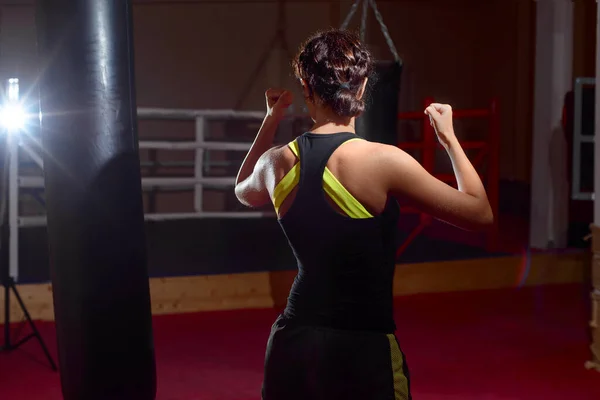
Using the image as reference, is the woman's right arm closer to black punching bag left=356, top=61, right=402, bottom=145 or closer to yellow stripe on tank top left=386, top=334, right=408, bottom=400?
yellow stripe on tank top left=386, top=334, right=408, bottom=400

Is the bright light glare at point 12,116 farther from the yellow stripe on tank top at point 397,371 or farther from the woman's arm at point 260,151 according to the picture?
the yellow stripe on tank top at point 397,371

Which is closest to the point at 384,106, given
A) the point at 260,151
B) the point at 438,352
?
the point at 438,352

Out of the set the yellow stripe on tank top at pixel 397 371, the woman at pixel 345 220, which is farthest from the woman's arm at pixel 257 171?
the yellow stripe on tank top at pixel 397 371

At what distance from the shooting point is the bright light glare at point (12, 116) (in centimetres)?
341

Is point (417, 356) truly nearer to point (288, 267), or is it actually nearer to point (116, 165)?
point (288, 267)

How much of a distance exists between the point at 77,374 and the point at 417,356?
1782 millimetres

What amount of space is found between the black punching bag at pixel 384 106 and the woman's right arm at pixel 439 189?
271 cm

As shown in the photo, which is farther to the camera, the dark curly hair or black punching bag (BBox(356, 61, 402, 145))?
black punching bag (BBox(356, 61, 402, 145))

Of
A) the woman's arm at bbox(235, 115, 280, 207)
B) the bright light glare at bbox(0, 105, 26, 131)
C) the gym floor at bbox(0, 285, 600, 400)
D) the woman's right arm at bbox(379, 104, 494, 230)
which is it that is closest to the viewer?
the woman's right arm at bbox(379, 104, 494, 230)

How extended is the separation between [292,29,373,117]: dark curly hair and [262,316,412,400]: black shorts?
413mm

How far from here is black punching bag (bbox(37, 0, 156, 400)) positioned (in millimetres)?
1926

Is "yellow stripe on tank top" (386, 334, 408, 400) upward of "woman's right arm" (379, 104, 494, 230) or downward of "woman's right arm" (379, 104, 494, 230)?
downward

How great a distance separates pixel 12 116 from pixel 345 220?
2.63 metres

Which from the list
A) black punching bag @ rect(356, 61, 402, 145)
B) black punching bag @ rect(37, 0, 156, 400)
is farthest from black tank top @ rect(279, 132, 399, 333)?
black punching bag @ rect(356, 61, 402, 145)
